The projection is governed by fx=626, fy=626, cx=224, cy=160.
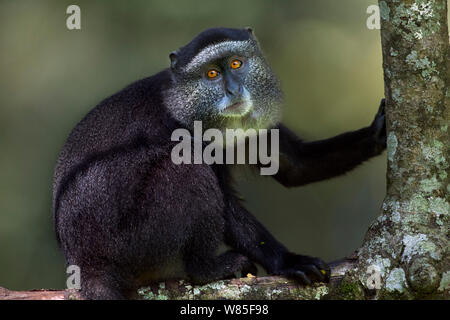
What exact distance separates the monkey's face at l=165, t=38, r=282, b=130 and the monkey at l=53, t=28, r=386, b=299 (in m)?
0.01

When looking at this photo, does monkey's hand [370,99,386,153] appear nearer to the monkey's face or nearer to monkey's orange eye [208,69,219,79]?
the monkey's face

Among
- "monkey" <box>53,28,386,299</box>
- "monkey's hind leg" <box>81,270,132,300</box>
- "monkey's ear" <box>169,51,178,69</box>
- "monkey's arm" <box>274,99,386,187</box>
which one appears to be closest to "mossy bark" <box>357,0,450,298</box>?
"monkey" <box>53,28,386,299</box>

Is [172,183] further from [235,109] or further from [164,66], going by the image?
[164,66]

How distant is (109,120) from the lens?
6.36m

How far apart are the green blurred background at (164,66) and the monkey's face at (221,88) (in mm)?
5178

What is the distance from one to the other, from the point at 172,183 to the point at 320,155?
2.21 metres

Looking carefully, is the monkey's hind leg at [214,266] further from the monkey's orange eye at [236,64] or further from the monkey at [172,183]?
the monkey's orange eye at [236,64]

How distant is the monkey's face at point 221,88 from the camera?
6355 millimetres

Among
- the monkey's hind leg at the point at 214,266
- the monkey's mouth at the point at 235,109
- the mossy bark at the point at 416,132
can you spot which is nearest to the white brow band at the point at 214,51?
the monkey's mouth at the point at 235,109

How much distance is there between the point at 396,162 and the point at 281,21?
7802 millimetres

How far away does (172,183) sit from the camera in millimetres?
5785

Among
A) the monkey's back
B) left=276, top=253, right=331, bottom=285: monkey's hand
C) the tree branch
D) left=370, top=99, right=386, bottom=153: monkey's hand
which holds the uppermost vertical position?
left=370, top=99, right=386, bottom=153: monkey's hand

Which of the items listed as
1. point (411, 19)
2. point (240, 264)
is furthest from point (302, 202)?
point (411, 19)

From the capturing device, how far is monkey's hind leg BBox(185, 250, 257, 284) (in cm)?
565
